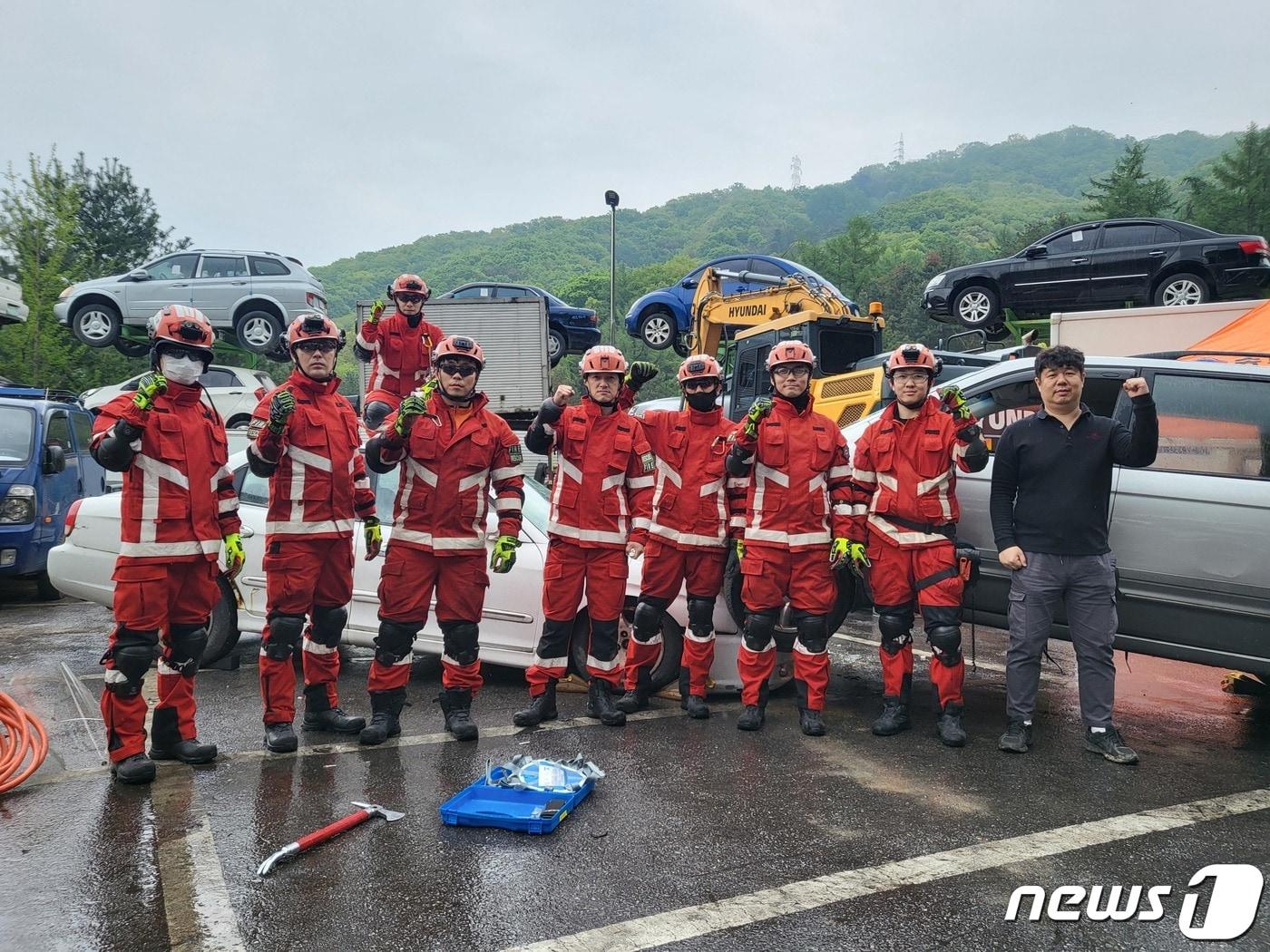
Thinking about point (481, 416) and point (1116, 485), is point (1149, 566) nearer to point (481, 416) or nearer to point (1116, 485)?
point (1116, 485)

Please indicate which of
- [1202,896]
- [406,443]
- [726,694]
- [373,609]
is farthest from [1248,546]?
[373,609]

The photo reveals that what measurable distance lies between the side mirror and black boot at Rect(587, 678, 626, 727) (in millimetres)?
6249

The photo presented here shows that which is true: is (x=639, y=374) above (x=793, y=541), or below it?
above

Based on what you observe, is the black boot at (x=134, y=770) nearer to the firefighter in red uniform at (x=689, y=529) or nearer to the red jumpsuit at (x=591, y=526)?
the red jumpsuit at (x=591, y=526)

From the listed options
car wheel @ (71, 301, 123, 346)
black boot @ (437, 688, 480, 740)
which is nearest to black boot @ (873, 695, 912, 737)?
black boot @ (437, 688, 480, 740)

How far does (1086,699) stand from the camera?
15.4ft

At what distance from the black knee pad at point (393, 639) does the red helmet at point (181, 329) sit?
5.27ft

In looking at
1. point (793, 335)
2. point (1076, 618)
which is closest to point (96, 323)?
point (793, 335)

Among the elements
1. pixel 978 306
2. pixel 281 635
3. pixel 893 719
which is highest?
pixel 978 306

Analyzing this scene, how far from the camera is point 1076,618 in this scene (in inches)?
184

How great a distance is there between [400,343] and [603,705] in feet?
12.4

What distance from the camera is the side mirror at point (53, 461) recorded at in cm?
871

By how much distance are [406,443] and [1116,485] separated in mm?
3703

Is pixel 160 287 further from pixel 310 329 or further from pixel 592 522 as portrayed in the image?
pixel 592 522
